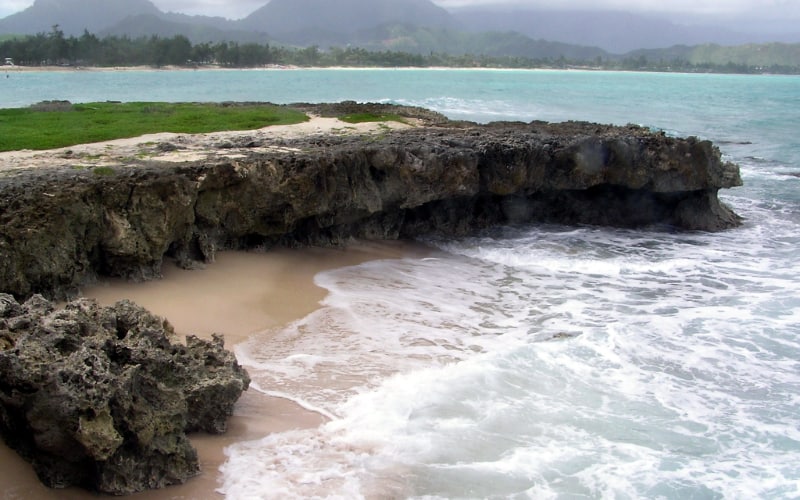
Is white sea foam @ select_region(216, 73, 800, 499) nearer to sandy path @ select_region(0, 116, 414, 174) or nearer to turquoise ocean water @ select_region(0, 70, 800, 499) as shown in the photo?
turquoise ocean water @ select_region(0, 70, 800, 499)

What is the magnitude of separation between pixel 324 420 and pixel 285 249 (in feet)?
22.5

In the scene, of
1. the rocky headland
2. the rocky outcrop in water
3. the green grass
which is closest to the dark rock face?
the rocky headland

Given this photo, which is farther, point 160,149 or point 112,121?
point 112,121

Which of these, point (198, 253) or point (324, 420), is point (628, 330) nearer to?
point (324, 420)

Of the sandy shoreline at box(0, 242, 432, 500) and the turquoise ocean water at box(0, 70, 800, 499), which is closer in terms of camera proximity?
the sandy shoreline at box(0, 242, 432, 500)

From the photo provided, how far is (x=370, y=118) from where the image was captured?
20.9 m

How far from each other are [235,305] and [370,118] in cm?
1115

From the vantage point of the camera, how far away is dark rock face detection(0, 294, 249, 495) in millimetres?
5797

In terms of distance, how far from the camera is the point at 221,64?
4764 inches

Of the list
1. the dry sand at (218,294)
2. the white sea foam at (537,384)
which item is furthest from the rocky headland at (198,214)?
the white sea foam at (537,384)

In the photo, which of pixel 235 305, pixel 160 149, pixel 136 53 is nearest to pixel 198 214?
pixel 160 149

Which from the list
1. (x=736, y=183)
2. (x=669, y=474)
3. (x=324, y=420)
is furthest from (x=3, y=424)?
(x=736, y=183)

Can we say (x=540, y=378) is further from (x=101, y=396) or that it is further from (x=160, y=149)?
(x=160, y=149)

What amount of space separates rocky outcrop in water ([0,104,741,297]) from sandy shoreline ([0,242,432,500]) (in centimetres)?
47
